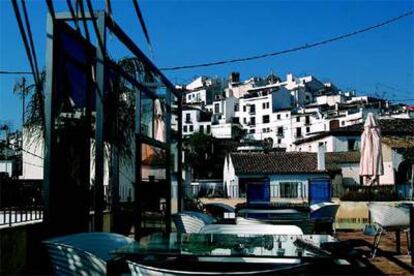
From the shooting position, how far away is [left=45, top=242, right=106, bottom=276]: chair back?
3.45 m

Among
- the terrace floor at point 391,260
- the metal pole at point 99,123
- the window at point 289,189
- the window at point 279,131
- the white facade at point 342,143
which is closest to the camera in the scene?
the metal pole at point 99,123

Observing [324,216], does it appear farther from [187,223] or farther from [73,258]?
[73,258]

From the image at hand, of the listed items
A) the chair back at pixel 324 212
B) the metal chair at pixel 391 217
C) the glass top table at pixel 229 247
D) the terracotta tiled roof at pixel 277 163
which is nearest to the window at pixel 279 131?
the terracotta tiled roof at pixel 277 163

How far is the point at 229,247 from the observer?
3795mm

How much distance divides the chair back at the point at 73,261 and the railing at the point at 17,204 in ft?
7.87

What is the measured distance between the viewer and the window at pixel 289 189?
1601 inches


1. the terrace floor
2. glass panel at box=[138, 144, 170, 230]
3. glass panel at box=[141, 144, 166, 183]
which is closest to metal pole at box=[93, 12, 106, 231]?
glass panel at box=[138, 144, 170, 230]

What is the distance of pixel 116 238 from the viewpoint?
4.23 m

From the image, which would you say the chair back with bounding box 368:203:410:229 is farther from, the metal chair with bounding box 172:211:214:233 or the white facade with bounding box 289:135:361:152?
the white facade with bounding box 289:135:361:152

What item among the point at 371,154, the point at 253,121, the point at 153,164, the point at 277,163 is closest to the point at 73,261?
the point at 153,164

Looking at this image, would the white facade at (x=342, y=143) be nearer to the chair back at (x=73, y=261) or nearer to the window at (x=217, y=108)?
the window at (x=217, y=108)

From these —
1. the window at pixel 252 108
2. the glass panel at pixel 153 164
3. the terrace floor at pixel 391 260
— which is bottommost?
the terrace floor at pixel 391 260

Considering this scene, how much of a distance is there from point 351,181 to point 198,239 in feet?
149

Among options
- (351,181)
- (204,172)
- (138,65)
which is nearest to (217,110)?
(204,172)
